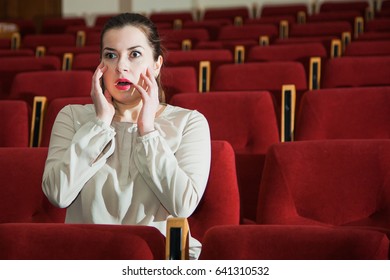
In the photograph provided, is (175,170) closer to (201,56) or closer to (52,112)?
(52,112)

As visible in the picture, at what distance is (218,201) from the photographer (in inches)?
20.2

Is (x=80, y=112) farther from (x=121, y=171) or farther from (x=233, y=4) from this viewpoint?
(x=233, y=4)

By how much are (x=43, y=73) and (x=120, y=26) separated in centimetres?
36

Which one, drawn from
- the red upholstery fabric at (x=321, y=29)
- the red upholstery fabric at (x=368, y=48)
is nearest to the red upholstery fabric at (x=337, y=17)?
the red upholstery fabric at (x=321, y=29)

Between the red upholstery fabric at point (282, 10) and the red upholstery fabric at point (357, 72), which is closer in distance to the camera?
the red upholstery fabric at point (357, 72)

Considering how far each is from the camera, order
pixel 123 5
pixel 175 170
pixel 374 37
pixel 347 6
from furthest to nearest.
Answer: pixel 123 5 < pixel 347 6 < pixel 374 37 < pixel 175 170

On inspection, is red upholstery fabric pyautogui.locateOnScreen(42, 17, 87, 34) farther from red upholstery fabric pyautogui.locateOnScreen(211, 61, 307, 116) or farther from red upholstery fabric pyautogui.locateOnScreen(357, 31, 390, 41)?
red upholstery fabric pyautogui.locateOnScreen(211, 61, 307, 116)

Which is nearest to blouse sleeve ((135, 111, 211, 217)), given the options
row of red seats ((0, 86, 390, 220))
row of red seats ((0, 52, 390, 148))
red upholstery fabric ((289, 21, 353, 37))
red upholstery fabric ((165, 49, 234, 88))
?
row of red seats ((0, 86, 390, 220))

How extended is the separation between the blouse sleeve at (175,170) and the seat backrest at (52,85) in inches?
14.5

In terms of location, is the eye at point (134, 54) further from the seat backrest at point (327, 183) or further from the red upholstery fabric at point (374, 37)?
the red upholstery fabric at point (374, 37)

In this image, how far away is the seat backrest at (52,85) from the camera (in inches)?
33.4

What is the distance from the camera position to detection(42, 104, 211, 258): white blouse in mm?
473

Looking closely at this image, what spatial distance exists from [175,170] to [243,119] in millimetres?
217

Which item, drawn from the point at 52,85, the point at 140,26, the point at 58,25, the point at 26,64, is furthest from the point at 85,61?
the point at 58,25
